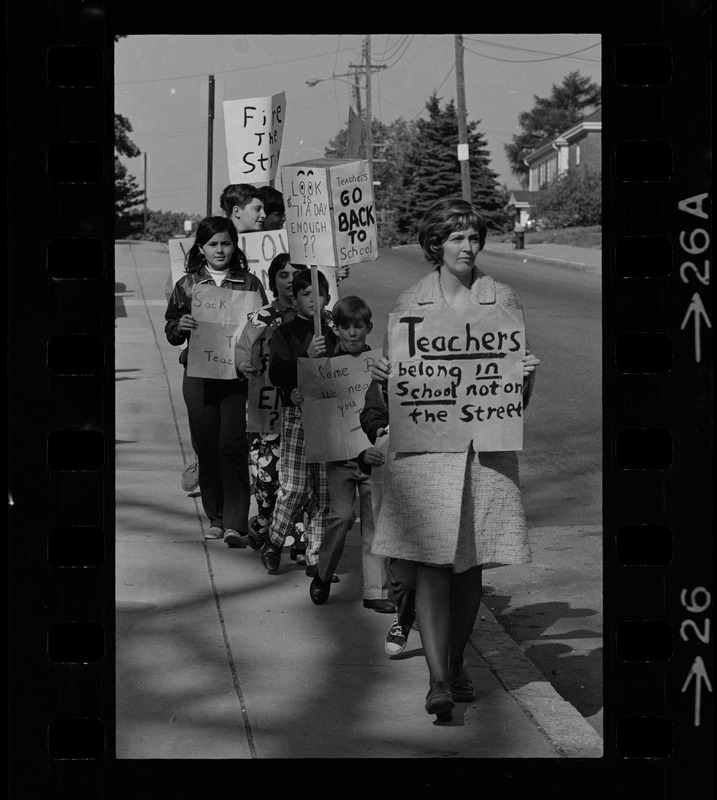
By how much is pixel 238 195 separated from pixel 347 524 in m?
2.22

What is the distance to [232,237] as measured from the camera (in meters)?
7.84

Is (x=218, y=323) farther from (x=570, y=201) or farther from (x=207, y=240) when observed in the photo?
(x=570, y=201)

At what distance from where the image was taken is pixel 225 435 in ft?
26.8

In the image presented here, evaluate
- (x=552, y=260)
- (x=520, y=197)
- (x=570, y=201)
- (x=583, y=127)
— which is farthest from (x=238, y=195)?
(x=520, y=197)

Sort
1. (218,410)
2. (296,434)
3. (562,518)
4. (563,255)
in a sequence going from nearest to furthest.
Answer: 1. (296,434)
2. (218,410)
3. (562,518)
4. (563,255)

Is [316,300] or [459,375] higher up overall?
[316,300]

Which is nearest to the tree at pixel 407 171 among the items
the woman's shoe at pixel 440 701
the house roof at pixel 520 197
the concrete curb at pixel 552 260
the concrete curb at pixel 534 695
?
the concrete curb at pixel 534 695

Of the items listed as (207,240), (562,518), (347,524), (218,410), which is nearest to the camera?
(347,524)
